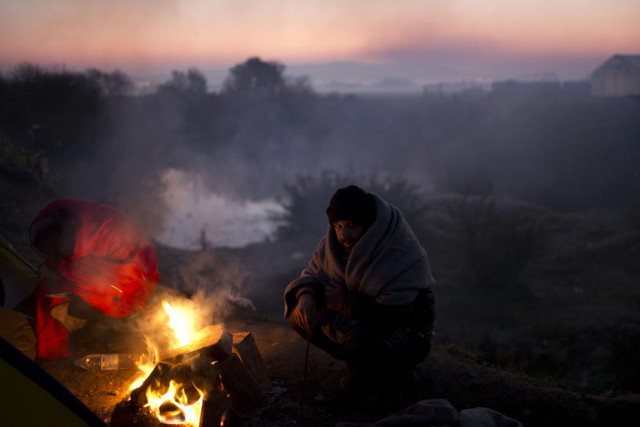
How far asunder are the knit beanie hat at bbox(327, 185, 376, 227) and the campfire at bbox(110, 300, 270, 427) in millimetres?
1162

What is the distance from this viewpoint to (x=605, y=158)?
29.6m

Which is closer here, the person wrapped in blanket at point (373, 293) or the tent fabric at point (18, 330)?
the person wrapped in blanket at point (373, 293)

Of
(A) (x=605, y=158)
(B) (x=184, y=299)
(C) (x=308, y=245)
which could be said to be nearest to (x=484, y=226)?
(C) (x=308, y=245)

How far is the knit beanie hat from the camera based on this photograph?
3180 millimetres

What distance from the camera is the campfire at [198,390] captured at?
3.20 meters

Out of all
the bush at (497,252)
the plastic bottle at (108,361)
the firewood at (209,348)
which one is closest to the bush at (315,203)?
the bush at (497,252)

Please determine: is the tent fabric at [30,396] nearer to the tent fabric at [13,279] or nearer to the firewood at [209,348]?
the firewood at [209,348]

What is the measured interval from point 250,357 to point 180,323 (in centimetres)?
97

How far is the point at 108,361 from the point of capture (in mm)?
3988

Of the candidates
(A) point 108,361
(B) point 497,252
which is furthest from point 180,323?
(B) point 497,252

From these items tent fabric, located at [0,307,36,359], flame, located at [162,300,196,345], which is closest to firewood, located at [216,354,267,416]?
flame, located at [162,300,196,345]

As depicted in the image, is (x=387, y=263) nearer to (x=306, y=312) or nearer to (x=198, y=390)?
(x=306, y=312)

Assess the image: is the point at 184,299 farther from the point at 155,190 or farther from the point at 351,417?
the point at 155,190

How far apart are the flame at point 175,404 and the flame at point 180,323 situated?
84cm
